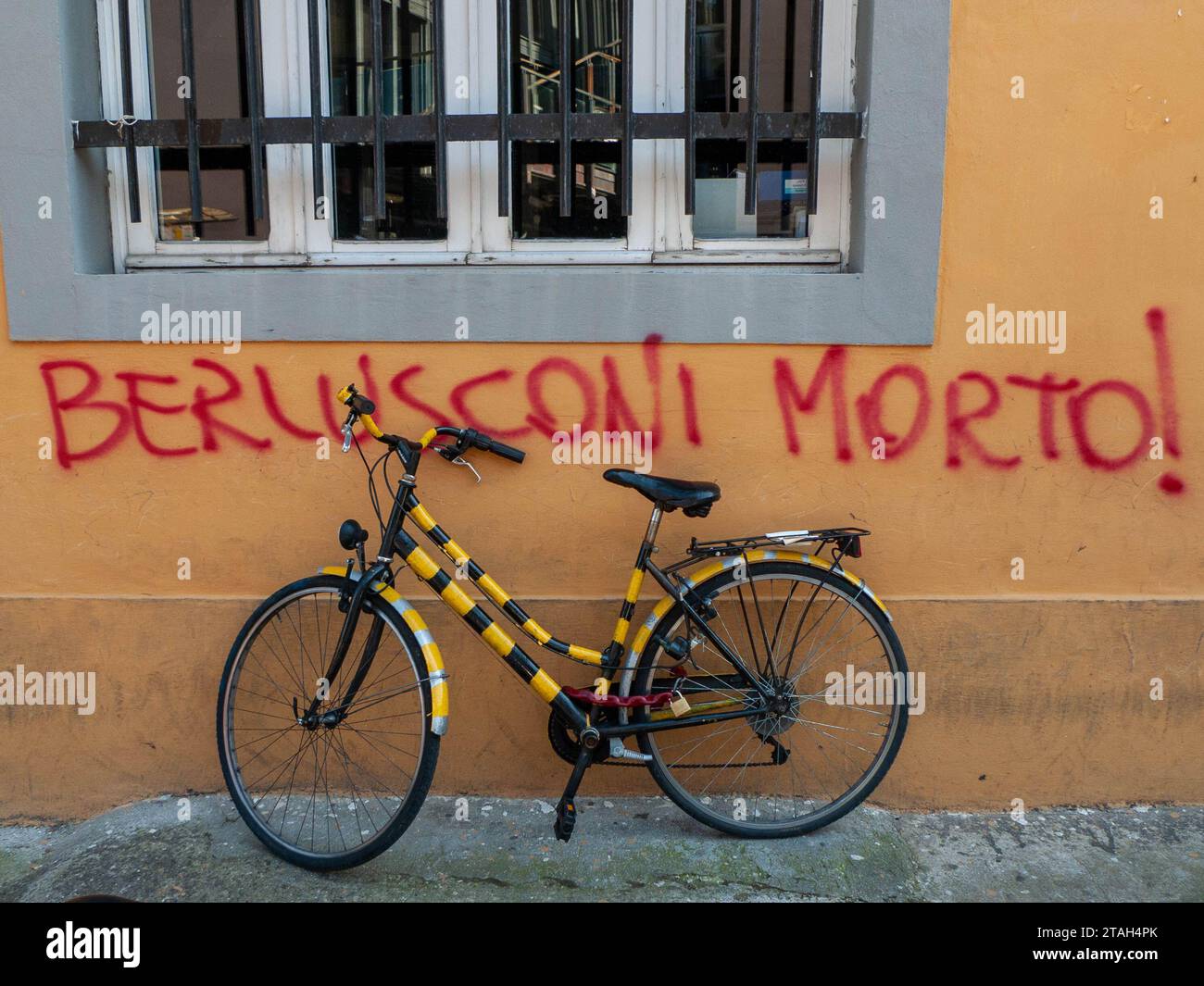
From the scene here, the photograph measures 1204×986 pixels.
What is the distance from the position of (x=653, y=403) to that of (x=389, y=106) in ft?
4.76

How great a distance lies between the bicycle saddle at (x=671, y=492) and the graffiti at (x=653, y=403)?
1.19 feet

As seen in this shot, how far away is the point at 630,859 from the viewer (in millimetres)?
3096

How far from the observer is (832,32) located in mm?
3338

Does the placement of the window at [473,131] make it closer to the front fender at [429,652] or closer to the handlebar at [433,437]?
the handlebar at [433,437]

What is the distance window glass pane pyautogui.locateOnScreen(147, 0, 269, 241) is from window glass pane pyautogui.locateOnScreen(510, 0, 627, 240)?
0.98 meters

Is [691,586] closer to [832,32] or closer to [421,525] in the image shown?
[421,525]

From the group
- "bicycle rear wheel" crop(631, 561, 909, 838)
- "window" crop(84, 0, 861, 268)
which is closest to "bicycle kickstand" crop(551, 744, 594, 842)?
"bicycle rear wheel" crop(631, 561, 909, 838)

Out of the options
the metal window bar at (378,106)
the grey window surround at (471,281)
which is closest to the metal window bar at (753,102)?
the grey window surround at (471,281)

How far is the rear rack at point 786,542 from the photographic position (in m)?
3.05

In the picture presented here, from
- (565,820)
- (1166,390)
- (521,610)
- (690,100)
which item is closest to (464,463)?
(521,610)

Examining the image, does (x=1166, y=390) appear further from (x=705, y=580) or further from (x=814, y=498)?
(x=705, y=580)

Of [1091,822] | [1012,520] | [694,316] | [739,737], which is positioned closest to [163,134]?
[694,316]

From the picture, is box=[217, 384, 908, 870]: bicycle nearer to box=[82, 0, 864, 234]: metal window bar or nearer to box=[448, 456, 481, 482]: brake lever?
box=[448, 456, 481, 482]: brake lever

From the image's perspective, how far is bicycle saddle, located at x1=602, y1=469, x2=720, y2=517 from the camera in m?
2.98
